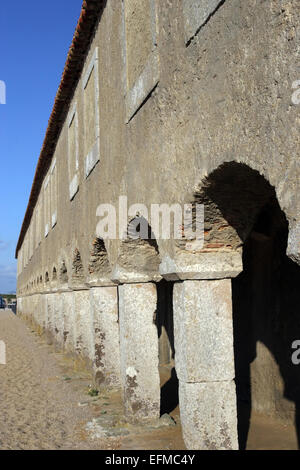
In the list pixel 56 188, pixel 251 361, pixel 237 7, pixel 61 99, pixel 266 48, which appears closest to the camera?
pixel 266 48

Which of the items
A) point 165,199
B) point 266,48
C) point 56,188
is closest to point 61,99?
point 56,188

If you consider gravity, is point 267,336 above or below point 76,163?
below

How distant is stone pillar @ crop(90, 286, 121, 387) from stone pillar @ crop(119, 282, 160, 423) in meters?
1.74

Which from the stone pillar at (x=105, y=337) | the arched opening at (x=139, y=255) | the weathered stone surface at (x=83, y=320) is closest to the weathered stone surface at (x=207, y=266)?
the arched opening at (x=139, y=255)

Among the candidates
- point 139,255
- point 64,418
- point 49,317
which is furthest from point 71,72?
point 49,317

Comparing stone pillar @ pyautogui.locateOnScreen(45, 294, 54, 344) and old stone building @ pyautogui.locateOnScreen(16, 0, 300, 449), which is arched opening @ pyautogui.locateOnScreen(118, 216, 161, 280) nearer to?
old stone building @ pyautogui.locateOnScreen(16, 0, 300, 449)

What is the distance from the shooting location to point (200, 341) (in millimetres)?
4703

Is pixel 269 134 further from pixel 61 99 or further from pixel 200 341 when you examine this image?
pixel 61 99

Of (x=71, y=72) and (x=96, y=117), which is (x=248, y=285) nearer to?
(x=96, y=117)

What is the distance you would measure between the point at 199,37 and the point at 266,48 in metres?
1.12

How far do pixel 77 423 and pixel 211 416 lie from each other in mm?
2805

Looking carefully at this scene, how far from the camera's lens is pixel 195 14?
4117 mm

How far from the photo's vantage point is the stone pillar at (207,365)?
4.54 metres

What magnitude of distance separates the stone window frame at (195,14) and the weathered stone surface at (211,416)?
3057 mm
